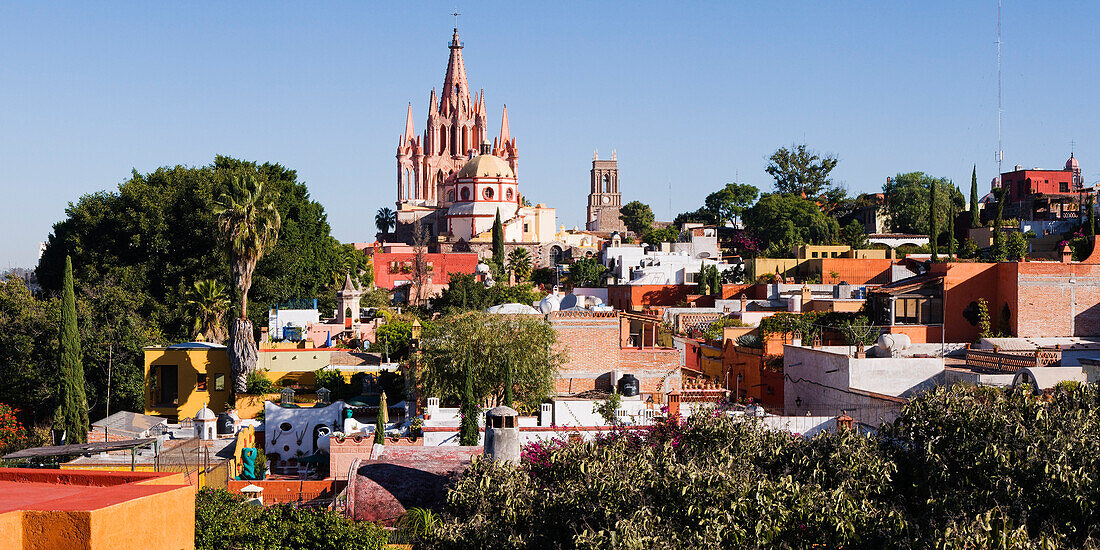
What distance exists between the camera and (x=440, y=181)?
94312 mm

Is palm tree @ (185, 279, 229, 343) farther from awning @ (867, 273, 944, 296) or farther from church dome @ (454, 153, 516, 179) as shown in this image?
church dome @ (454, 153, 516, 179)

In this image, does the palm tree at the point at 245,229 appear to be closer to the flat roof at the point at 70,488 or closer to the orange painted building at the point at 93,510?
the flat roof at the point at 70,488

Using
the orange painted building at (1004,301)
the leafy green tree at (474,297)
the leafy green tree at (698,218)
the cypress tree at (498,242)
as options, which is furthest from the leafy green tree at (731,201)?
the orange painted building at (1004,301)

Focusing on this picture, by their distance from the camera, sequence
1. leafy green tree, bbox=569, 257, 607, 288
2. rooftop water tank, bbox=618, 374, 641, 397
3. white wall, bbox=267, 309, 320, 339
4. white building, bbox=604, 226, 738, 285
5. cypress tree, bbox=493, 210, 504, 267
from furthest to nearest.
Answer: cypress tree, bbox=493, 210, 504, 267 → leafy green tree, bbox=569, 257, 607, 288 → white building, bbox=604, 226, 738, 285 → white wall, bbox=267, 309, 320, 339 → rooftop water tank, bbox=618, 374, 641, 397

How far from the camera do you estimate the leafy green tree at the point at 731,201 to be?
273 ft

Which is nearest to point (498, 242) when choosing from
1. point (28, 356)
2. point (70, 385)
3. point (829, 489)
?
point (28, 356)

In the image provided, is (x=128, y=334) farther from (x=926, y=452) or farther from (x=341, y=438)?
(x=926, y=452)

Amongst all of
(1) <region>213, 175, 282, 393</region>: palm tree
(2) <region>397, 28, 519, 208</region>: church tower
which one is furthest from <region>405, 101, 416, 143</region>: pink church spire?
(1) <region>213, 175, 282, 393</region>: palm tree

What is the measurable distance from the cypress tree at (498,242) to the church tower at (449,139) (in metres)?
27.4

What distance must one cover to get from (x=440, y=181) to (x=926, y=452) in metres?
86.3

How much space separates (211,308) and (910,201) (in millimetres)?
58898

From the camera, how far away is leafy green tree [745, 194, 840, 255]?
6919 centimetres

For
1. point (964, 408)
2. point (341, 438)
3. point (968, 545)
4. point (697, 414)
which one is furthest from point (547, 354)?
point (968, 545)

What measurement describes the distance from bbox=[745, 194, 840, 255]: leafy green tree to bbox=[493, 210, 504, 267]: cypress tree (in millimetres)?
17219
